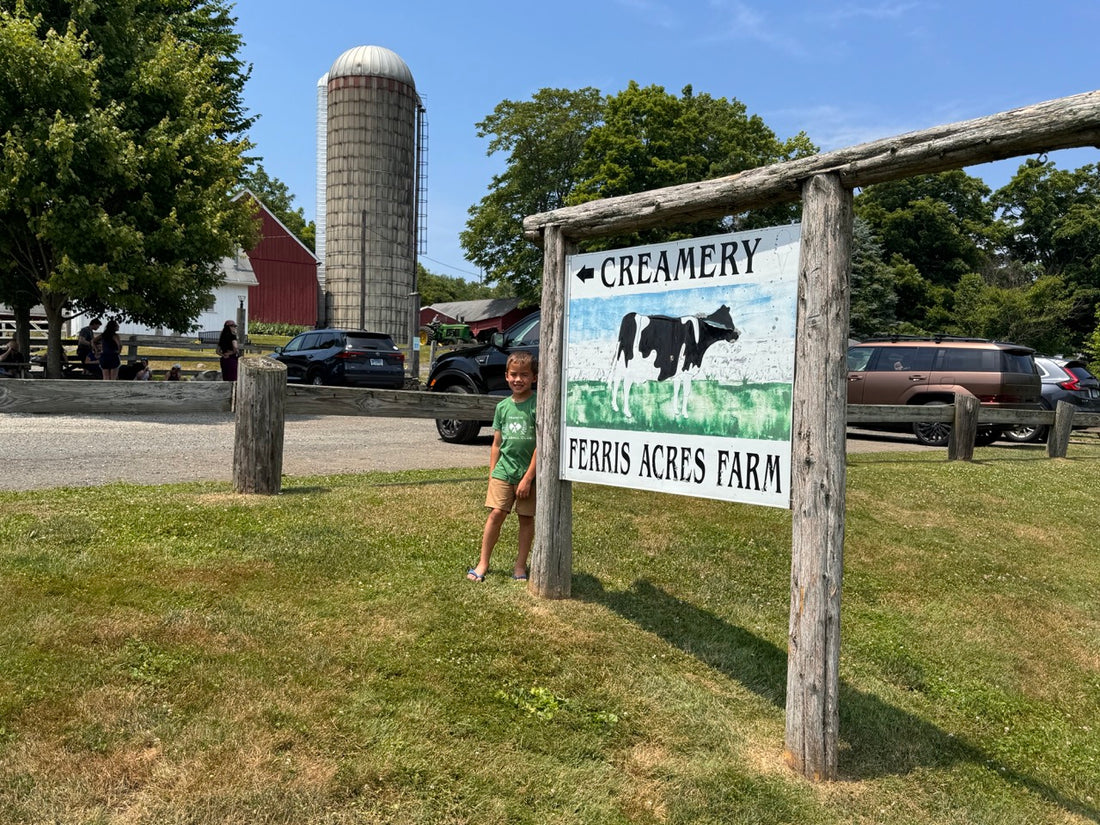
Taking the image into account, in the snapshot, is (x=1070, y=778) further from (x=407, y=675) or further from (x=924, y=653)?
(x=407, y=675)

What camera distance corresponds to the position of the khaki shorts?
5.43m

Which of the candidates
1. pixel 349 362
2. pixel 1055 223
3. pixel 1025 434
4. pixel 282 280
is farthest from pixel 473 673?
pixel 1055 223

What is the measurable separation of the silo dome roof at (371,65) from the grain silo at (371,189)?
49 millimetres

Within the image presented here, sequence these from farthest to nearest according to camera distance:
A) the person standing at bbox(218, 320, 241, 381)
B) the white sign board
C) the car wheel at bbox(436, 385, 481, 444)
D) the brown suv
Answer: the person standing at bbox(218, 320, 241, 381)
the brown suv
the car wheel at bbox(436, 385, 481, 444)
the white sign board

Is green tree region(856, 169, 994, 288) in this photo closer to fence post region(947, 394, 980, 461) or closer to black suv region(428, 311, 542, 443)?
fence post region(947, 394, 980, 461)

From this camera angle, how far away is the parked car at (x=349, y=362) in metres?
19.4

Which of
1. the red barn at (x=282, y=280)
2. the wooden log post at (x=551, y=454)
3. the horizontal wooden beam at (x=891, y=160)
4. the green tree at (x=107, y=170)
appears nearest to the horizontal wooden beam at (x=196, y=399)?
the wooden log post at (x=551, y=454)

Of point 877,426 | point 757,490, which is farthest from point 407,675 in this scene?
point 877,426

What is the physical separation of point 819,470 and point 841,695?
68.2 inches

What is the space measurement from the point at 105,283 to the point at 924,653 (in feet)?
46.4

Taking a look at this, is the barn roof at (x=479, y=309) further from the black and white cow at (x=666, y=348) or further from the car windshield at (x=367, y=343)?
the black and white cow at (x=666, y=348)

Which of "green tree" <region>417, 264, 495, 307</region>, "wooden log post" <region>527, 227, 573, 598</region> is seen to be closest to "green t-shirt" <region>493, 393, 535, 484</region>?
"wooden log post" <region>527, 227, 573, 598</region>

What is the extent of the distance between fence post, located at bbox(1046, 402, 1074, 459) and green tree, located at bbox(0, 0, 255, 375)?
14.5 metres

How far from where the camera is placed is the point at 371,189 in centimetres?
4331
